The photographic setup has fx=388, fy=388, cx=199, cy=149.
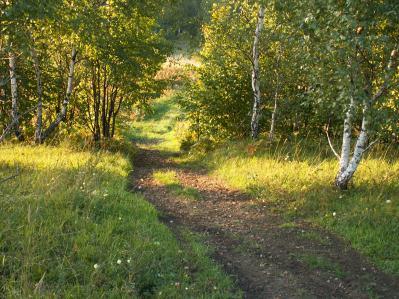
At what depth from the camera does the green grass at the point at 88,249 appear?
4.91 meters

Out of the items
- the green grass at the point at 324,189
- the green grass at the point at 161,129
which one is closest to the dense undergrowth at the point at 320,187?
the green grass at the point at 324,189

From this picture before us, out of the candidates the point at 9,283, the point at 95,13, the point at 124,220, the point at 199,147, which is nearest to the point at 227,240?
the point at 124,220

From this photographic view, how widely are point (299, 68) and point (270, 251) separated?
299 inches

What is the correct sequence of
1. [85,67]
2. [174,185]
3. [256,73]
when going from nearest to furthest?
1. [174,185]
2. [256,73]
3. [85,67]

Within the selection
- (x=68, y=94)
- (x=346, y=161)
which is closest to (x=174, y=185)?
(x=346, y=161)

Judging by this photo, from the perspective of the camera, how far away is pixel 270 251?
23.3 ft

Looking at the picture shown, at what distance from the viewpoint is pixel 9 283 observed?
14.9 feet

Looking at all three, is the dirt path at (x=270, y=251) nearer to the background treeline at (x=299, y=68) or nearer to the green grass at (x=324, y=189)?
the green grass at (x=324, y=189)

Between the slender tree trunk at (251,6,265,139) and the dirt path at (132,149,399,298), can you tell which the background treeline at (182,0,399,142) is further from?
the dirt path at (132,149,399,298)

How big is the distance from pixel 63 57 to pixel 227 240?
11.3m

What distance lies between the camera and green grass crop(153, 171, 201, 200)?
10.3 metres

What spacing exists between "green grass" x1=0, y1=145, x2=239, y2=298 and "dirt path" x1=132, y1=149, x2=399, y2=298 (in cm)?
57

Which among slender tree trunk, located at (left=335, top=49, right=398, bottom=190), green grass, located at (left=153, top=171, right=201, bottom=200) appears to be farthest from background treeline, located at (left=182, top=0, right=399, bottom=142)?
green grass, located at (left=153, top=171, right=201, bottom=200)

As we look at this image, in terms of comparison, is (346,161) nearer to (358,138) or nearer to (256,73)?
(358,138)
